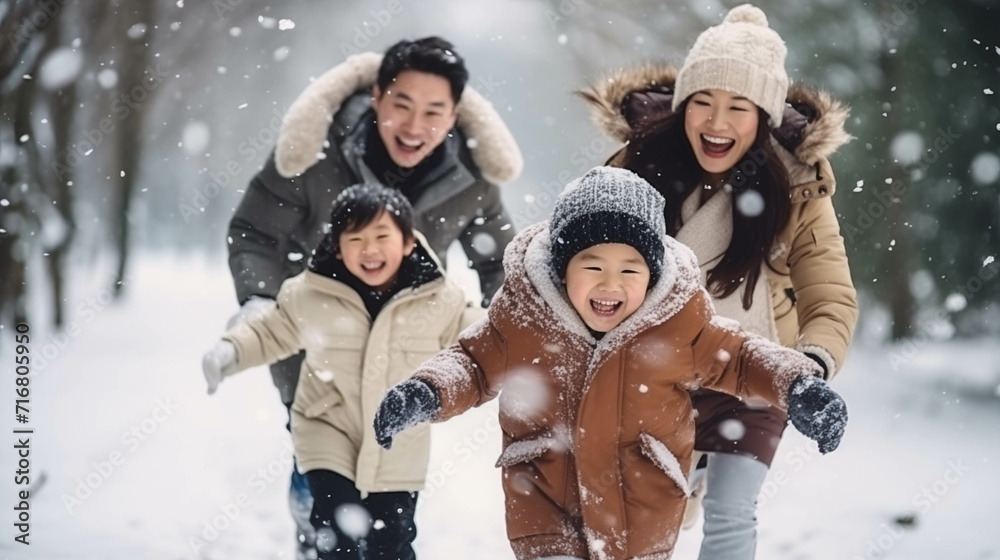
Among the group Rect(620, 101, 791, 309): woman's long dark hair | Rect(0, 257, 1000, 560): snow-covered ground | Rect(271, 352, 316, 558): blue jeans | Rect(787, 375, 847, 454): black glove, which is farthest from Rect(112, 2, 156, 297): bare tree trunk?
Rect(787, 375, 847, 454): black glove

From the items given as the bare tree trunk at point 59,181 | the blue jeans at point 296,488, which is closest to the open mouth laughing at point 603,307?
the blue jeans at point 296,488

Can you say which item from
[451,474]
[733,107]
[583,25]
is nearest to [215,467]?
[451,474]

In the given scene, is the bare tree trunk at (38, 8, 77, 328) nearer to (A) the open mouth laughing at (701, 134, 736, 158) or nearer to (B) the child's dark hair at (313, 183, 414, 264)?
(B) the child's dark hair at (313, 183, 414, 264)

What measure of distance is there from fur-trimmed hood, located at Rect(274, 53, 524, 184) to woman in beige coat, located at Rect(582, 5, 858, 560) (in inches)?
24.8

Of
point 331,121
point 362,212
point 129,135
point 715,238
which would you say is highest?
point 129,135

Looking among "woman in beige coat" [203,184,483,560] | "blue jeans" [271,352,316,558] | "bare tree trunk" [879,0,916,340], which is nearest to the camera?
"woman in beige coat" [203,184,483,560]

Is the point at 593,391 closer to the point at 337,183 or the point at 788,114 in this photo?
the point at 788,114

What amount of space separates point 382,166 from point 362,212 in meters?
0.43

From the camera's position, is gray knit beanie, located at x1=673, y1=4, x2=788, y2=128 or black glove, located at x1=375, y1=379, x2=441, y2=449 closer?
black glove, located at x1=375, y1=379, x2=441, y2=449

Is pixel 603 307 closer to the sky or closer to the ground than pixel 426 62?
closer to the ground

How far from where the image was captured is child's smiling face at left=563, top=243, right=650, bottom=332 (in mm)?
1668

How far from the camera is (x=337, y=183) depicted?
2789 millimetres

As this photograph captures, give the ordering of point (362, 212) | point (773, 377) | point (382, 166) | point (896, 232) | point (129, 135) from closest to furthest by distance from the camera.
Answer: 1. point (773, 377)
2. point (362, 212)
3. point (382, 166)
4. point (896, 232)
5. point (129, 135)

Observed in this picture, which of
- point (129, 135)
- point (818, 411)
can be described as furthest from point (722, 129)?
point (129, 135)
